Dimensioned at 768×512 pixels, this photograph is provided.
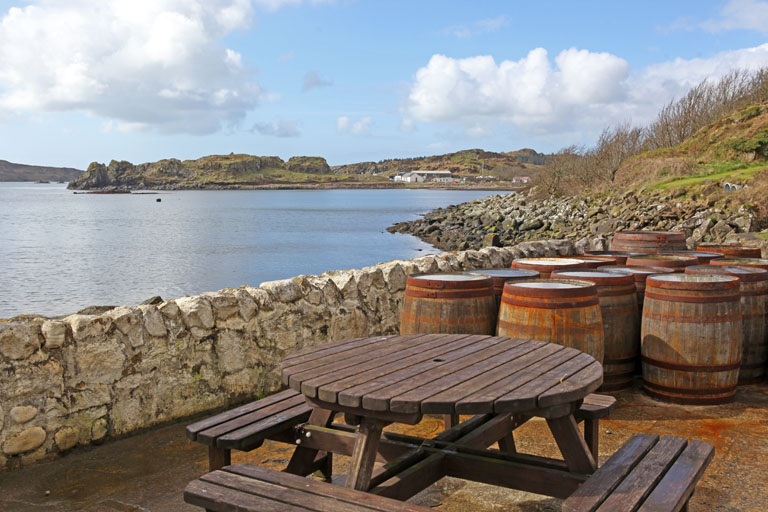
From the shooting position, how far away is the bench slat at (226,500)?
248 cm

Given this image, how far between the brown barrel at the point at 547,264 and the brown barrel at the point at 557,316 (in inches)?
48.7

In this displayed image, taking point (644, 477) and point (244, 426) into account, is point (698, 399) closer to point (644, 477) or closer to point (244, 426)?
point (644, 477)

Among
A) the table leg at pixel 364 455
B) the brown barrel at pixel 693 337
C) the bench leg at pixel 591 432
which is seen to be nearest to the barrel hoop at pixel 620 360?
the brown barrel at pixel 693 337

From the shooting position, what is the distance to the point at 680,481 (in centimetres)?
272

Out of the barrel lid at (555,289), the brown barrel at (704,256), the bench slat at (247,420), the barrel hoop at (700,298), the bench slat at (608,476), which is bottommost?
the bench slat at (608,476)

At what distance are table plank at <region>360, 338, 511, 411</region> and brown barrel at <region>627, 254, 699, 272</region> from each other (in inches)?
158

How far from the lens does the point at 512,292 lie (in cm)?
498

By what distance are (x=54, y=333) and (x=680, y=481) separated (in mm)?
3990

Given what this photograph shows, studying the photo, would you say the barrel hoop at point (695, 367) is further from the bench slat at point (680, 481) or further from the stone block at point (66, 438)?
the stone block at point (66, 438)

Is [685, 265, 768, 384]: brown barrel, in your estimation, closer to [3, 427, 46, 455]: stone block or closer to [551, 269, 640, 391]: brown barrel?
[551, 269, 640, 391]: brown barrel

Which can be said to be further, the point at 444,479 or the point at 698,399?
the point at 698,399

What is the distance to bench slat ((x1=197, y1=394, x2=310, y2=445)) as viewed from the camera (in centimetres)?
318

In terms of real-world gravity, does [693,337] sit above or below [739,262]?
below

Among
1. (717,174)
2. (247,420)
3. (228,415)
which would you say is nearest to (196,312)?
(228,415)
